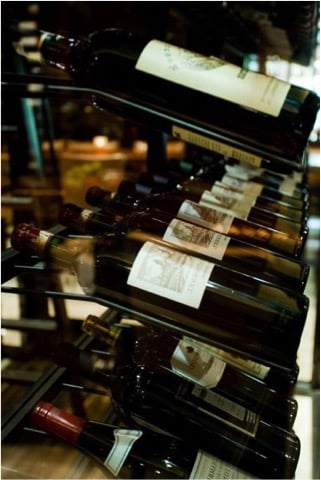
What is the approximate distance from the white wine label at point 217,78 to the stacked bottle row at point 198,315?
0.53ft

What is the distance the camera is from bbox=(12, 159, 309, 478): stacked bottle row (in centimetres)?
56

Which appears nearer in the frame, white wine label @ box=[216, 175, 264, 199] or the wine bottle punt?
the wine bottle punt

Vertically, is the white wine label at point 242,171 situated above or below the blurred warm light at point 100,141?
above

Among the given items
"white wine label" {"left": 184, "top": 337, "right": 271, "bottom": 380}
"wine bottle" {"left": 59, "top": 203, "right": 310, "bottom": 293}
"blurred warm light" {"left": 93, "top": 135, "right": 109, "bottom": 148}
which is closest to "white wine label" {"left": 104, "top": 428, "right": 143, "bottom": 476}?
"white wine label" {"left": 184, "top": 337, "right": 271, "bottom": 380}

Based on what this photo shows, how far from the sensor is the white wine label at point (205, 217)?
0.71 metres

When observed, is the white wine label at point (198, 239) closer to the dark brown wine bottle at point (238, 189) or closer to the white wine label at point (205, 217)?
the white wine label at point (205, 217)

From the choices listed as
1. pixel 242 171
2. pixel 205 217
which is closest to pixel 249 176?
pixel 242 171

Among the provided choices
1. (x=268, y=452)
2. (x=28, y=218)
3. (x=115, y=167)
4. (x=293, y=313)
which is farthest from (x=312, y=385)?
(x=115, y=167)

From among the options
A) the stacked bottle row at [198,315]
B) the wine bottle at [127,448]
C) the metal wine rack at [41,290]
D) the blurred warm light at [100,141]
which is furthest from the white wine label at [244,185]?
the blurred warm light at [100,141]

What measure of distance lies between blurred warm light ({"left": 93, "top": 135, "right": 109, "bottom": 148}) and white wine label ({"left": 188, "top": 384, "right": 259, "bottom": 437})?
9.20 feet

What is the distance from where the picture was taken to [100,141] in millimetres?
3330

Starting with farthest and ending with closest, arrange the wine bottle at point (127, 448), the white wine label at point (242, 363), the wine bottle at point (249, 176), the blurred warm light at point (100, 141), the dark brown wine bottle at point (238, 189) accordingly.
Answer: the blurred warm light at point (100, 141), the wine bottle at point (249, 176), the dark brown wine bottle at point (238, 189), the white wine label at point (242, 363), the wine bottle at point (127, 448)

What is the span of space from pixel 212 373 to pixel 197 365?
0.02 m

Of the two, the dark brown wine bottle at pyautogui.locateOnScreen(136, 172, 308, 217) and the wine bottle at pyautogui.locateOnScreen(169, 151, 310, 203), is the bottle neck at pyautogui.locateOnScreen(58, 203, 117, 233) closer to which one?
the dark brown wine bottle at pyautogui.locateOnScreen(136, 172, 308, 217)
